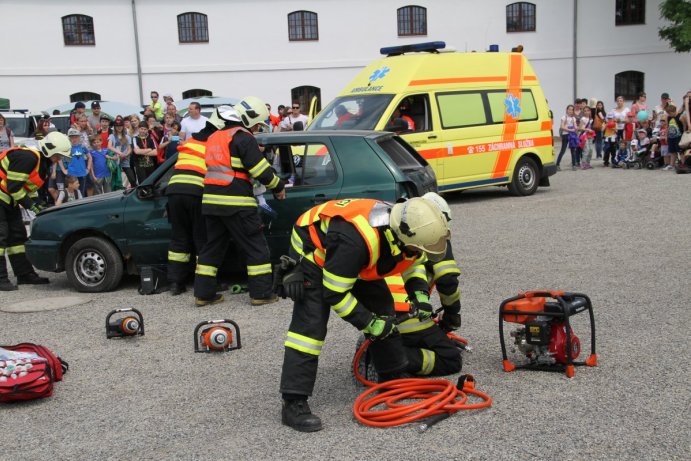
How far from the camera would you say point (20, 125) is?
18406 millimetres

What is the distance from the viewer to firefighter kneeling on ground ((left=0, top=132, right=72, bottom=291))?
864cm

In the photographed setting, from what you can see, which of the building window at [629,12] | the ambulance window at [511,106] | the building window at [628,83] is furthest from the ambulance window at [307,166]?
the building window at [629,12]

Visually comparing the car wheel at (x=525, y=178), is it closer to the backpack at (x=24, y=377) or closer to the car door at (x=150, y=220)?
the car door at (x=150, y=220)

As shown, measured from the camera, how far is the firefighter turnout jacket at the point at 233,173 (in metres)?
7.38

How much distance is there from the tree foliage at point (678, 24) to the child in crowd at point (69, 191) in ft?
81.8

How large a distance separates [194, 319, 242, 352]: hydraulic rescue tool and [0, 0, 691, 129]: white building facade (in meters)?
25.5

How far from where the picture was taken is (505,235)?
10.7 m

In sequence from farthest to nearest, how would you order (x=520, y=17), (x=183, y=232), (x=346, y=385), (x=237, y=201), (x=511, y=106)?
(x=520, y=17)
(x=511, y=106)
(x=183, y=232)
(x=237, y=201)
(x=346, y=385)

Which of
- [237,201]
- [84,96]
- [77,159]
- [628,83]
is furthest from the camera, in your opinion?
[628,83]

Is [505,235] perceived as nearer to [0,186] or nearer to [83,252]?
[83,252]

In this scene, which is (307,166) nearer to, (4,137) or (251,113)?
(251,113)

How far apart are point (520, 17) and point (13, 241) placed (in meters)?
27.3

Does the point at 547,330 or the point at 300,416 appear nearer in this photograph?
the point at 300,416

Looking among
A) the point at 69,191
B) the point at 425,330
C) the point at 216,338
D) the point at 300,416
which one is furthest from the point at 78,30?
the point at 300,416
